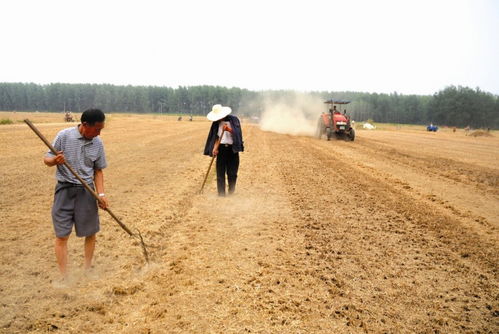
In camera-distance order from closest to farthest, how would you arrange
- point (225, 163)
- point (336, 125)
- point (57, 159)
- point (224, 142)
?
point (57, 159) → point (224, 142) → point (225, 163) → point (336, 125)

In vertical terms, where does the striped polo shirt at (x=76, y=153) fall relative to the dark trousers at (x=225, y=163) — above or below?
above

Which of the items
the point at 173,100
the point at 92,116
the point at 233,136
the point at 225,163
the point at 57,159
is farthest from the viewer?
the point at 173,100

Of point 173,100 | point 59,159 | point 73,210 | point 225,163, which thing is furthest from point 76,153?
point 173,100

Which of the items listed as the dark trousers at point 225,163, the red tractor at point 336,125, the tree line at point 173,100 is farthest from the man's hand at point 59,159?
the tree line at point 173,100

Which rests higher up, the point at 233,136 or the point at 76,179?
the point at 233,136

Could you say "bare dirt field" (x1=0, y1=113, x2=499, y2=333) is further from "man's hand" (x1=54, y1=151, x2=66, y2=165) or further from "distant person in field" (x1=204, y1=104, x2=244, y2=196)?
"man's hand" (x1=54, y1=151, x2=66, y2=165)

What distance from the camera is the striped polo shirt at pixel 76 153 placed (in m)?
3.82

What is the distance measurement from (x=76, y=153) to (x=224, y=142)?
4.29 m

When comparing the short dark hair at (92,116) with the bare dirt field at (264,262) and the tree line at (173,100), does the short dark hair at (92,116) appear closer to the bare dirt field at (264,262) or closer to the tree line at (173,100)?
the bare dirt field at (264,262)

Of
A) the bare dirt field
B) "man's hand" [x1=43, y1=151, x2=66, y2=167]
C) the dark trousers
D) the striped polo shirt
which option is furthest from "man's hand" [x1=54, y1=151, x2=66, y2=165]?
the dark trousers

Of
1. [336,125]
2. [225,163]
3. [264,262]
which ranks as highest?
[336,125]

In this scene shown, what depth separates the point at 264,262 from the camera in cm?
468

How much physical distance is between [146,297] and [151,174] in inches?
288

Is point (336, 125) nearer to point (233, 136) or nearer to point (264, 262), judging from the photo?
point (233, 136)
